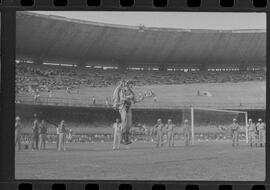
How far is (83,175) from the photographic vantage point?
1117cm

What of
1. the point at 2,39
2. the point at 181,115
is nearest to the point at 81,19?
the point at 181,115

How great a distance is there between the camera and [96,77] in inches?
824

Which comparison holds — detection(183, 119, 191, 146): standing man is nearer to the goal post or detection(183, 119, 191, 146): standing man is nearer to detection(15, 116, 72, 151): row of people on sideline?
the goal post

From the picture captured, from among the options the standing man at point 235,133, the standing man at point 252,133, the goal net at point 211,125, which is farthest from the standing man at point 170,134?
the standing man at point 252,133

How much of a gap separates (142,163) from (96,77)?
908 cm

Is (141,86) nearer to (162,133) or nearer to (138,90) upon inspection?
(138,90)

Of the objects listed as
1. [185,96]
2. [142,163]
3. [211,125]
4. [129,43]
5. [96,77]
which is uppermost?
[129,43]

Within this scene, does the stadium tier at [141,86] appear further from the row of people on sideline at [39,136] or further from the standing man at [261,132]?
the standing man at [261,132]

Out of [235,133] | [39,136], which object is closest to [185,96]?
[235,133]

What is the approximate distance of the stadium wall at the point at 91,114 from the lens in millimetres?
15234

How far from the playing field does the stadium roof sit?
7.87 m

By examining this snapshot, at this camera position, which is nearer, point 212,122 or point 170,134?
point 170,134

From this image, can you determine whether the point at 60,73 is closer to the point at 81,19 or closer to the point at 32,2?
the point at 81,19

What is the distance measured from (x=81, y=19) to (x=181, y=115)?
814 cm
